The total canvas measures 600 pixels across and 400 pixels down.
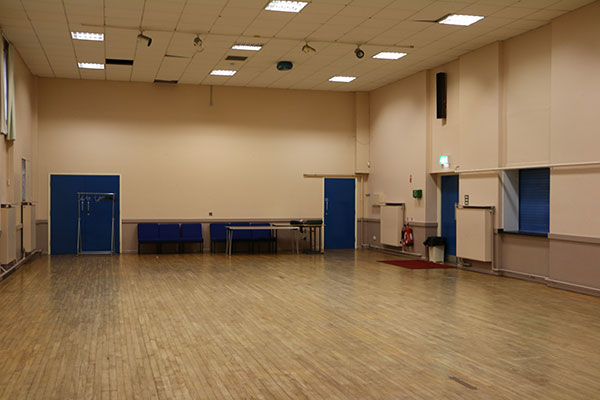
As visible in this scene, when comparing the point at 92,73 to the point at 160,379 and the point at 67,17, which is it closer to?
the point at 67,17

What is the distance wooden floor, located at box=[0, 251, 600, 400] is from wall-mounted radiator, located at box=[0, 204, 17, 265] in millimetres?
398

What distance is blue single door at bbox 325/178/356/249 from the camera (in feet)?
49.3

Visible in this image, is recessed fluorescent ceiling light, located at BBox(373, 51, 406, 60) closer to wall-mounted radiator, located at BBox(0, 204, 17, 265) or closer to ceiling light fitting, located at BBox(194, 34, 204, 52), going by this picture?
ceiling light fitting, located at BBox(194, 34, 204, 52)

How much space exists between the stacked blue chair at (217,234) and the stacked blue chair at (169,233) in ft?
2.58

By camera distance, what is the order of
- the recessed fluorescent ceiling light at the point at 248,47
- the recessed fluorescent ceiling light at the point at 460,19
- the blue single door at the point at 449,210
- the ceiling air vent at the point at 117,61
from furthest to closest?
the blue single door at the point at 449,210 < the ceiling air vent at the point at 117,61 < the recessed fluorescent ceiling light at the point at 248,47 < the recessed fluorescent ceiling light at the point at 460,19

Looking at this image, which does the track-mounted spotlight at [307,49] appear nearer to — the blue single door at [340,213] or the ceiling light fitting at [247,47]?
the ceiling light fitting at [247,47]

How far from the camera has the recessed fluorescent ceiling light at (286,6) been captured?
26.8 ft

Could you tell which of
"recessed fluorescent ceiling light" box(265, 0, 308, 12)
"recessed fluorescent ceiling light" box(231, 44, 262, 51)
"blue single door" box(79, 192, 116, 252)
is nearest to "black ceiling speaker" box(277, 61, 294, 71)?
"recessed fluorescent ceiling light" box(231, 44, 262, 51)

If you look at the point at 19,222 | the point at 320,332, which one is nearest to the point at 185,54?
the point at 19,222

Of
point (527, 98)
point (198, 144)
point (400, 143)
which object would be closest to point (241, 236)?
point (198, 144)

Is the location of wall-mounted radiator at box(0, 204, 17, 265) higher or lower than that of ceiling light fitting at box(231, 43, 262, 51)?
lower

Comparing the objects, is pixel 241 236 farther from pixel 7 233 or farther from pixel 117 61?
pixel 7 233

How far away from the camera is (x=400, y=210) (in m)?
13.2

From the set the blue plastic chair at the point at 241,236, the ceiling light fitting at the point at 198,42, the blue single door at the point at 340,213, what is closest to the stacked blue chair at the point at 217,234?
the blue plastic chair at the point at 241,236
